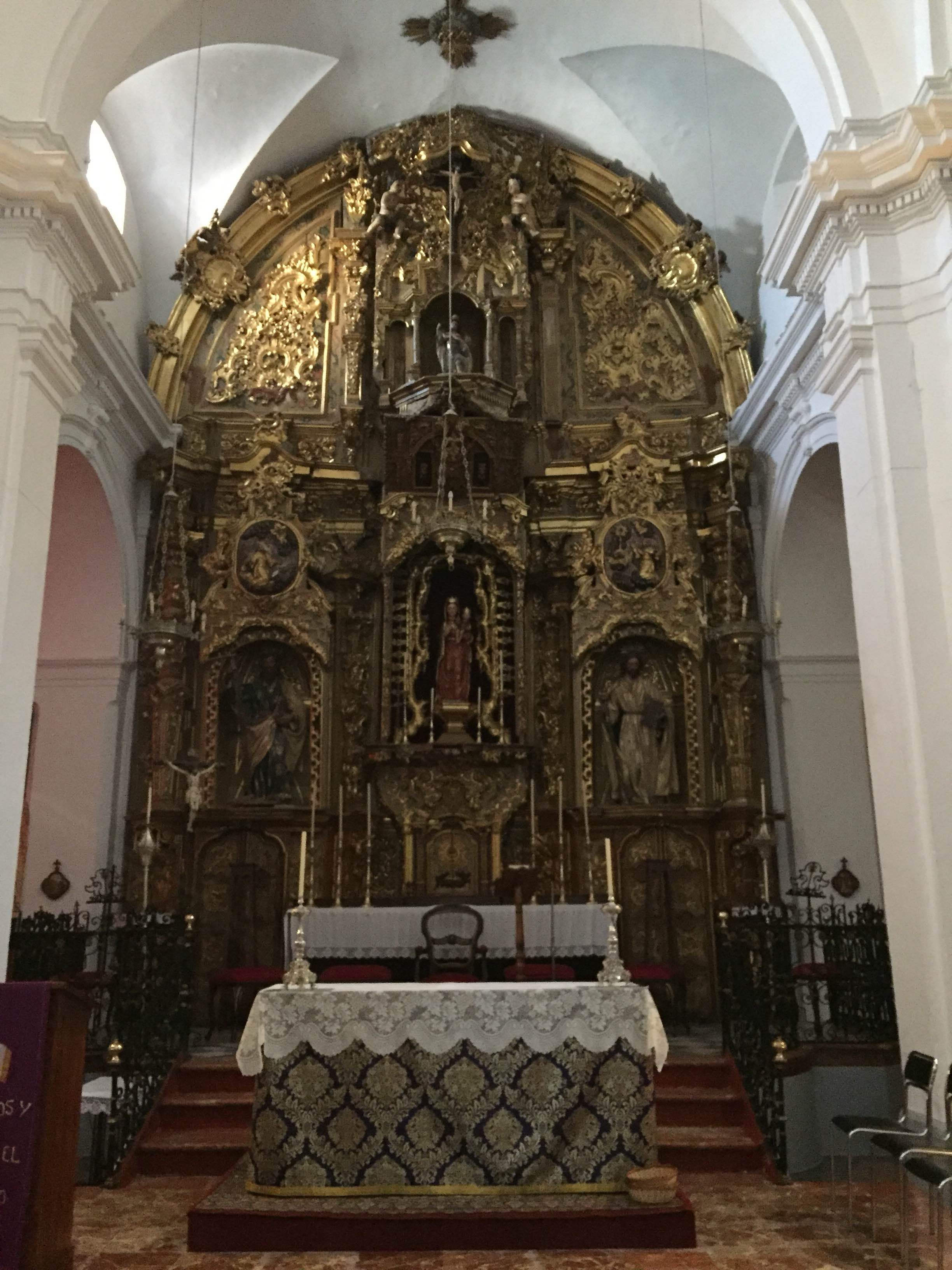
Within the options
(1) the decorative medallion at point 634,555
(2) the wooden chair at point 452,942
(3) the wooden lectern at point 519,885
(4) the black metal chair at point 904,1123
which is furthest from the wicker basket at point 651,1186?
(1) the decorative medallion at point 634,555

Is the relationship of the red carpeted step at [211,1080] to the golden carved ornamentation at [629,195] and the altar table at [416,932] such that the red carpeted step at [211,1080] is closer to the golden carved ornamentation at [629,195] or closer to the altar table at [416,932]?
the altar table at [416,932]

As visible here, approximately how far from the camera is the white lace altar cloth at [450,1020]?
19.2 ft

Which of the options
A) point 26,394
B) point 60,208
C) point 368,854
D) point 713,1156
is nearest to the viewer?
point 713,1156

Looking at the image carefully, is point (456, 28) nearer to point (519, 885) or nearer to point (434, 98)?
point (434, 98)

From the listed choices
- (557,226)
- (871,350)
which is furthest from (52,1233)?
(557,226)

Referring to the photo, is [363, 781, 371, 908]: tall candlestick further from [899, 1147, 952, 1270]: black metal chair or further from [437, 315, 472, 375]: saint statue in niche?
[899, 1147, 952, 1270]: black metal chair

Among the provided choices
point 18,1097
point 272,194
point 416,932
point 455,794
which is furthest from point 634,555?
point 18,1097

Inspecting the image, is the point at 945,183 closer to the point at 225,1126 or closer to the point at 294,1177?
the point at 294,1177

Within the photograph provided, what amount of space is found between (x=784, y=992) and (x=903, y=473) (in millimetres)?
3573

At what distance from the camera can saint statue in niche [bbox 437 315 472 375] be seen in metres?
12.6

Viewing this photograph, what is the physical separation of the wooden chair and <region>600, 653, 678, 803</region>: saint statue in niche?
9.63ft

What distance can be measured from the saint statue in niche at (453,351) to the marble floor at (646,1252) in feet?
28.4

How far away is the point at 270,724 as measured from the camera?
1219 centimetres

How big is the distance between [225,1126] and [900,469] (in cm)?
626
